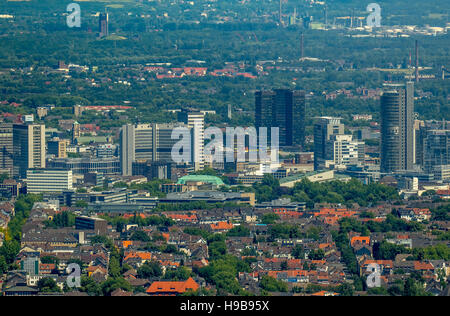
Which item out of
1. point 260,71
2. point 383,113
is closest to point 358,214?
point 383,113

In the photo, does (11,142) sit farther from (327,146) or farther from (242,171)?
(327,146)

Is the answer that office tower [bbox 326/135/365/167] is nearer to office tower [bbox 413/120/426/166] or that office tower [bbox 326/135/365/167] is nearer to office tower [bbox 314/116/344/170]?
office tower [bbox 314/116/344/170]

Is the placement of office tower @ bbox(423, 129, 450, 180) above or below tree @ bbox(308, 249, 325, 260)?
above

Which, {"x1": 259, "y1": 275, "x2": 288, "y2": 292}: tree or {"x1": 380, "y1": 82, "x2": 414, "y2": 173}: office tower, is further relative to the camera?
{"x1": 380, "y1": 82, "x2": 414, "y2": 173}: office tower

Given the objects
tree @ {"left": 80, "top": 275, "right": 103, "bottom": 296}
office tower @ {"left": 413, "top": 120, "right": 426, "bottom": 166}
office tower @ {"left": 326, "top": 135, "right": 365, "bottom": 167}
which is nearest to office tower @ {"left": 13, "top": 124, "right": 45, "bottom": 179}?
office tower @ {"left": 326, "top": 135, "right": 365, "bottom": 167}

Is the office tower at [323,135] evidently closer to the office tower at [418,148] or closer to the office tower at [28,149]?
the office tower at [418,148]

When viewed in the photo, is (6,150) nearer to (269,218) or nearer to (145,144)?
(145,144)

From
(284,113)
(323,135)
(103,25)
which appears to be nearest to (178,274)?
(323,135)
